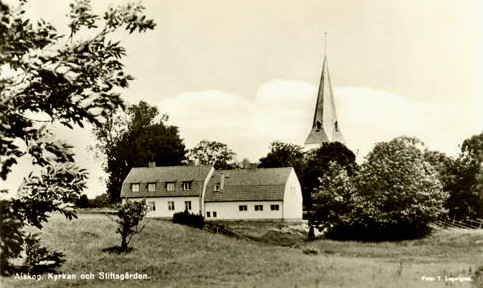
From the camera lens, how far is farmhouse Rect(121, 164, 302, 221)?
6112 cm

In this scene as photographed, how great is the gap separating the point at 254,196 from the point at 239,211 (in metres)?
2.66

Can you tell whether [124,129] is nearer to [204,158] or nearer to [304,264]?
[204,158]

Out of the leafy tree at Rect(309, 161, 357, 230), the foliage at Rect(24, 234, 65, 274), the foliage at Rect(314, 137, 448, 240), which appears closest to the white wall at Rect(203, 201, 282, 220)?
the leafy tree at Rect(309, 161, 357, 230)

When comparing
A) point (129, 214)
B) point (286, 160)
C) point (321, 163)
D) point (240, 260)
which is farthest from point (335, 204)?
point (286, 160)

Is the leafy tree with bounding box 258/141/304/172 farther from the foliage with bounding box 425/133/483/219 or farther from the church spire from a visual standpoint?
the foliage with bounding box 425/133/483/219

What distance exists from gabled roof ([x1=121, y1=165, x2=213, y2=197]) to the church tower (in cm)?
3725

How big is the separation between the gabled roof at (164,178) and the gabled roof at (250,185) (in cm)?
159

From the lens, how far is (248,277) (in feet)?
69.4

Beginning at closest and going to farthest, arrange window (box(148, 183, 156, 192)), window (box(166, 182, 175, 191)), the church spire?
window (box(166, 182, 175, 191)), window (box(148, 183, 156, 192)), the church spire

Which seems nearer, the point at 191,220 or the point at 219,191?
the point at 191,220

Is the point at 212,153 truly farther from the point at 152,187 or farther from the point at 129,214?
the point at 129,214

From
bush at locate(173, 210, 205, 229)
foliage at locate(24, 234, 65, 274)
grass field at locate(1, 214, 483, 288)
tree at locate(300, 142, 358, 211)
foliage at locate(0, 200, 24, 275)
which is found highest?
tree at locate(300, 142, 358, 211)

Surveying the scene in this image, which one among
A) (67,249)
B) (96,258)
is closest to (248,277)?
(96,258)

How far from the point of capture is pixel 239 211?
6209 centimetres
